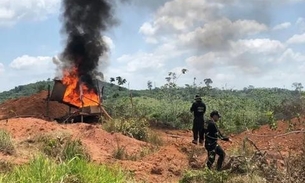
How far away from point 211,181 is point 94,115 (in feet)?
39.4

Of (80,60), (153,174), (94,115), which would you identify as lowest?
(153,174)

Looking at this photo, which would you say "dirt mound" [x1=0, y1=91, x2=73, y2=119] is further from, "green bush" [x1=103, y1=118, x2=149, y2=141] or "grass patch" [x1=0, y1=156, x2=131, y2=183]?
"grass patch" [x1=0, y1=156, x2=131, y2=183]

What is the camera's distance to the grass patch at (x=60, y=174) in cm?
717

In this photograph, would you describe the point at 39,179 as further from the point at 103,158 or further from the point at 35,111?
the point at 35,111

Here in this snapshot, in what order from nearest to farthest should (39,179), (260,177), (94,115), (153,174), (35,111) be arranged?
(39,179) → (260,177) → (153,174) → (94,115) → (35,111)

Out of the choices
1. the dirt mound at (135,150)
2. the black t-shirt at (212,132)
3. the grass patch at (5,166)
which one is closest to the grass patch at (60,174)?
the grass patch at (5,166)

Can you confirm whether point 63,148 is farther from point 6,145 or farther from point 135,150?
point 135,150

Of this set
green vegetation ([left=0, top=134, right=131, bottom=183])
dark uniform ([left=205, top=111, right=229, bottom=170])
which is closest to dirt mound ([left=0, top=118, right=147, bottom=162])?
dark uniform ([left=205, top=111, right=229, bottom=170])

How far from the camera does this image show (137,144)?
616 inches

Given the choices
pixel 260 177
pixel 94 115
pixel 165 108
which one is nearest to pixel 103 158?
pixel 260 177

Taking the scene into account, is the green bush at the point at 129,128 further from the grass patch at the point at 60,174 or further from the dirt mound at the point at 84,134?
the grass patch at the point at 60,174

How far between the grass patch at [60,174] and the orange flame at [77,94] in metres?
13.3

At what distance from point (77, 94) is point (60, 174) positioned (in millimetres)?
14829

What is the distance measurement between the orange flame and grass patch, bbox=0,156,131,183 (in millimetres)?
13340
